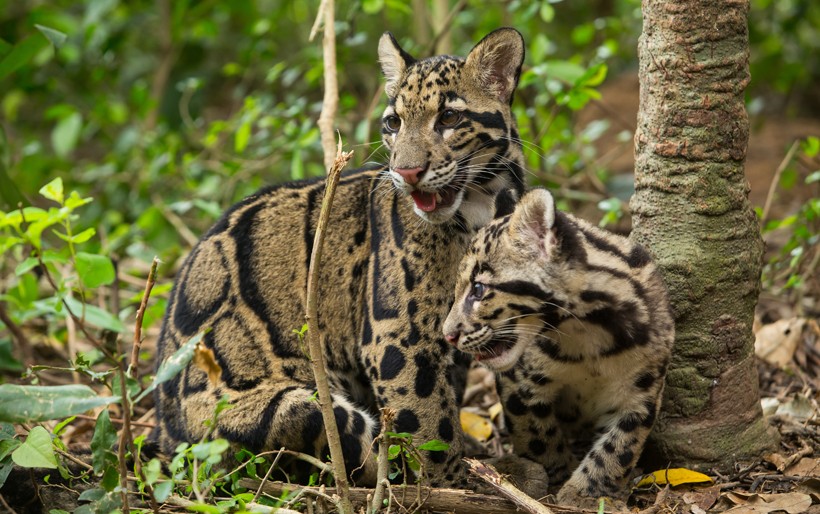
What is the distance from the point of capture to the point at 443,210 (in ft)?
17.4

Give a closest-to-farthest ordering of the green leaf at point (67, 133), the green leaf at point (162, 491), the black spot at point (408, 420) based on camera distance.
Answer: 1. the green leaf at point (162, 491)
2. the black spot at point (408, 420)
3. the green leaf at point (67, 133)

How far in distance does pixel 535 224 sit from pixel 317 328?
1.44 meters

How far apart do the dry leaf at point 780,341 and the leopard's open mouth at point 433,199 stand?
2.81 m

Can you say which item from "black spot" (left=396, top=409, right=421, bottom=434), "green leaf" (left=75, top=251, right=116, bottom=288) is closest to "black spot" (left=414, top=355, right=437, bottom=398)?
"black spot" (left=396, top=409, right=421, bottom=434)

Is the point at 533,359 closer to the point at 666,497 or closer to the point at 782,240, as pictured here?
the point at 666,497

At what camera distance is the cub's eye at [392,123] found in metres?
5.65

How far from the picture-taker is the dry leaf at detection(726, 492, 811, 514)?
4707 mm

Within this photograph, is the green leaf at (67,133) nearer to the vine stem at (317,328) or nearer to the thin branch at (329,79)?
the thin branch at (329,79)

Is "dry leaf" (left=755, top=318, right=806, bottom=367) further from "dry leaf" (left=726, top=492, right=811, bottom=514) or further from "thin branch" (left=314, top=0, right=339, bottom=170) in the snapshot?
"thin branch" (left=314, top=0, right=339, bottom=170)

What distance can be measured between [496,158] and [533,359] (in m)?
1.20

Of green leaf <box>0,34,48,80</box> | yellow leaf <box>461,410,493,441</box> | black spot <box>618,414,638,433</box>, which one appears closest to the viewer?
black spot <box>618,414,638,433</box>

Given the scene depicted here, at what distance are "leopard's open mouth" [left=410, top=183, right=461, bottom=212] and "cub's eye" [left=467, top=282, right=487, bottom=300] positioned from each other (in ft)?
1.83

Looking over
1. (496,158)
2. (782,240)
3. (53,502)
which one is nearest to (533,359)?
(496,158)

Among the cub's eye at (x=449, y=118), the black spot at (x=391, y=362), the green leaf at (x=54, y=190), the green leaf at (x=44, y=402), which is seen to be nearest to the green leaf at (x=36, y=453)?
the green leaf at (x=44, y=402)
